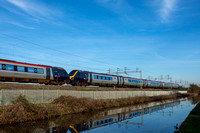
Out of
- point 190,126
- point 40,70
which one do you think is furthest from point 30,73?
point 190,126

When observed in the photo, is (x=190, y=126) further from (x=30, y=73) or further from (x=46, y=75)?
(x=46, y=75)

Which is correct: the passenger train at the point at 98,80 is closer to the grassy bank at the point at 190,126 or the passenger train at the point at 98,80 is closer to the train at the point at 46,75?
the train at the point at 46,75

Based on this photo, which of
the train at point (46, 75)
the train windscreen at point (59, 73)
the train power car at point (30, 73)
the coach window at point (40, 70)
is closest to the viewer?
the train power car at point (30, 73)

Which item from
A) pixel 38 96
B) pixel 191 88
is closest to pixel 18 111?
pixel 38 96

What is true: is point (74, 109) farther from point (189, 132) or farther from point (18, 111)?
point (189, 132)

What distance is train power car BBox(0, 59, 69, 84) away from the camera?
2578 cm

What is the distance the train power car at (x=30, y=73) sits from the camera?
2578cm

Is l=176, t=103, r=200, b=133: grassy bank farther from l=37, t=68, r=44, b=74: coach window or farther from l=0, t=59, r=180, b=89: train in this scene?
l=37, t=68, r=44, b=74: coach window

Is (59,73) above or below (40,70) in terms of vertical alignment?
below

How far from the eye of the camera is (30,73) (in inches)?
1133

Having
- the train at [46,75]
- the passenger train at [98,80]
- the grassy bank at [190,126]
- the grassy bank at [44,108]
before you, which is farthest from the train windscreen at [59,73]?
the grassy bank at [190,126]

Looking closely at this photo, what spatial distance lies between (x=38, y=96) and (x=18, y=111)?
16.2ft

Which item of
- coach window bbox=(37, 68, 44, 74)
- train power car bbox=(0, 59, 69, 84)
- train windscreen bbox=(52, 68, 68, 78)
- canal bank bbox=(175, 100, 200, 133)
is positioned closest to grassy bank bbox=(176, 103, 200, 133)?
canal bank bbox=(175, 100, 200, 133)

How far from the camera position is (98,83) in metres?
43.0
